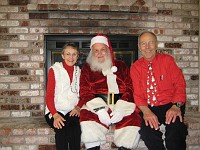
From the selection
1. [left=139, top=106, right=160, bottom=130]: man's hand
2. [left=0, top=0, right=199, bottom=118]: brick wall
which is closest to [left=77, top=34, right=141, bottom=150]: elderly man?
[left=139, top=106, right=160, bottom=130]: man's hand

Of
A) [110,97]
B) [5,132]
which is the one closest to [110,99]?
[110,97]

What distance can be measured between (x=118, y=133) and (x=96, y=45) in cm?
83

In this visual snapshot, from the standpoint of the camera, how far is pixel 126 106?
198cm

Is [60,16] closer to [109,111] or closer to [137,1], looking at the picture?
[137,1]

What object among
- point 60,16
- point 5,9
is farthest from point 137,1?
point 5,9

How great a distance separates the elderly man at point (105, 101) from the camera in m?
1.84

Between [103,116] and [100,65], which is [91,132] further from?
[100,65]

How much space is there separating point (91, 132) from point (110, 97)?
0.41 m

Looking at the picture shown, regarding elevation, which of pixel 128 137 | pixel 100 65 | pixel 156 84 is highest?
pixel 100 65

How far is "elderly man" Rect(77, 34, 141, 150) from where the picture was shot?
1.84 metres

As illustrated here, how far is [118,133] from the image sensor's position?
1.87 metres

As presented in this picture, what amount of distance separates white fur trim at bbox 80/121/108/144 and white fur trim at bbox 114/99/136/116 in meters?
0.22

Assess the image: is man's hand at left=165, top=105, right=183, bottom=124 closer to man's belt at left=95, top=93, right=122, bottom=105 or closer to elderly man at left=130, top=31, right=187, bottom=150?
elderly man at left=130, top=31, right=187, bottom=150

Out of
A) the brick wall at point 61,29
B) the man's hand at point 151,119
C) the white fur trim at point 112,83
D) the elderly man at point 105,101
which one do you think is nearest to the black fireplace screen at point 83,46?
the brick wall at point 61,29
